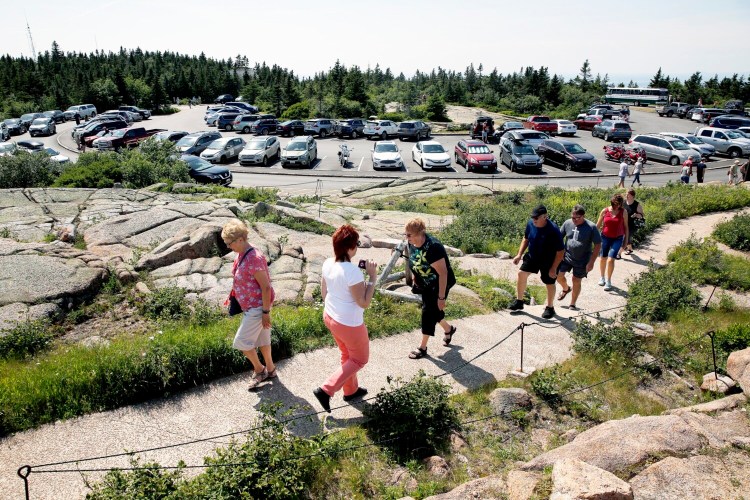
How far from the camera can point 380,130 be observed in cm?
4091

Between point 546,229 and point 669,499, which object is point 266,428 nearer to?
point 669,499

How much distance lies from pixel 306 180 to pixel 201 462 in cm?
2267

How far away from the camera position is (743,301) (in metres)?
9.83

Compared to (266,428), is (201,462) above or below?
below

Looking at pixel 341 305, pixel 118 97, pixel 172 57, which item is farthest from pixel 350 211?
pixel 172 57

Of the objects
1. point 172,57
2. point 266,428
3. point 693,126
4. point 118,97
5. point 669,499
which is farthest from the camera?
point 172,57

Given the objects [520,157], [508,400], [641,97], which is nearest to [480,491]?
[508,400]

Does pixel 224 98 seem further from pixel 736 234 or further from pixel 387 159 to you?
pixel 736 234

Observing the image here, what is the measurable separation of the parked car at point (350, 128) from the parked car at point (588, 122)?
63.9ft

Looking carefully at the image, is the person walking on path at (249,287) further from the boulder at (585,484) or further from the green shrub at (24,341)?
the boulder at (585,484)

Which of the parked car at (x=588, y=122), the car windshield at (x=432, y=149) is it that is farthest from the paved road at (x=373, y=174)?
the parked car at (x=588, y=122)

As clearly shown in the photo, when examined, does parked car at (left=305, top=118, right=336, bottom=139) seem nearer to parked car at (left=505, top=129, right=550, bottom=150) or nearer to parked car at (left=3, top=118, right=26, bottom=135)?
parked car at (left=505, top=129, right=550, bottom=150)

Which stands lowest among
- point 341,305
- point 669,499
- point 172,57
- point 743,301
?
point 743,301

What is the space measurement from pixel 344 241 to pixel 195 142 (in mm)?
28696
